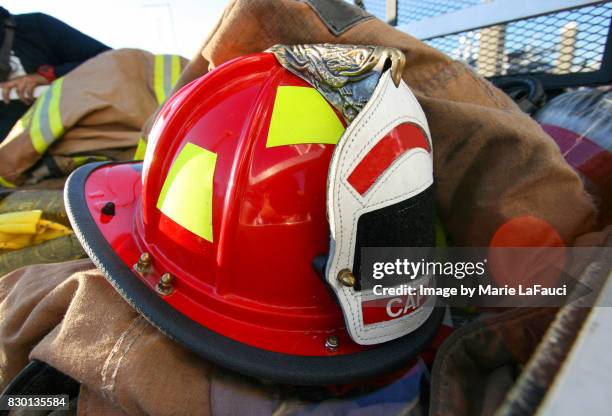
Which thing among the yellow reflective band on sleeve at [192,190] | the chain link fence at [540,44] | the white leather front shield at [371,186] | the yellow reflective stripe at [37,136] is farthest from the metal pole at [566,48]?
the yellow reflective stripe at [37,136]

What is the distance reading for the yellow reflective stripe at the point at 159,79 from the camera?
6.46 ft

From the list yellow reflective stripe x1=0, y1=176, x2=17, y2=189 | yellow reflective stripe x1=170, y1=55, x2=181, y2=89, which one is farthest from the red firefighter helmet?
yellow reflective stripe x1=0, y1=176, x2=17, y2=189

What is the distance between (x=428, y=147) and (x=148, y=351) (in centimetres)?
68

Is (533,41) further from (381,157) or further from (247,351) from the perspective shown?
(247,351)

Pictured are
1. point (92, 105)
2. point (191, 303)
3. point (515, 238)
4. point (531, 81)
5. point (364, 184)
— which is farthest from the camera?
point (92, 105)

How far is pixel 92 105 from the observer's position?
1764mm

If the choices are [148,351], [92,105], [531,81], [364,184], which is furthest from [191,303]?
[92,105]

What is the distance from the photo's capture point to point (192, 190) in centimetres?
70

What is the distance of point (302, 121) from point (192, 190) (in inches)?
9.7

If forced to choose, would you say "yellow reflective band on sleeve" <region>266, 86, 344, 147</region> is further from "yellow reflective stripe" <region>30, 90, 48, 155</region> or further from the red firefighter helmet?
"yellow reflective stripe" <region>30, 90, 48, 155</region>

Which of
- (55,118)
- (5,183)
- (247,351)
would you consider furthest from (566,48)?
(5,183)

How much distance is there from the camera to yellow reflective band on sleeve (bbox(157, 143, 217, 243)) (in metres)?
0.69

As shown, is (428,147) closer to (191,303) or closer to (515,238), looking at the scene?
(515,238)

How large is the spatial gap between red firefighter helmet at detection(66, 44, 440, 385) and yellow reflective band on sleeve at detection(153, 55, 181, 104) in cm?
133
